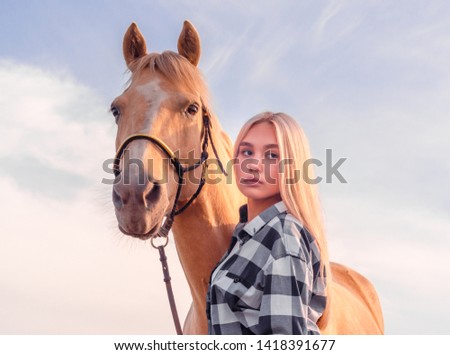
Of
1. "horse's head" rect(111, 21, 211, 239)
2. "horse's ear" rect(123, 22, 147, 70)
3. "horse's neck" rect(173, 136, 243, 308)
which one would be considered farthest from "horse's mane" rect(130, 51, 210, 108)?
"horse's neck" rect(173, 136, 243, 308)

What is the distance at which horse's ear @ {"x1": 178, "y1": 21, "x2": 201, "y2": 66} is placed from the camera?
13.5 feet

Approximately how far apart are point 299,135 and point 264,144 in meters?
0.21

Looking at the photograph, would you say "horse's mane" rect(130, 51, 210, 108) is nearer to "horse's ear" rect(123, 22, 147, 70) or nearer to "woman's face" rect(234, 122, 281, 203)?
"horse's ear" rect(123, 22, 147, 70)

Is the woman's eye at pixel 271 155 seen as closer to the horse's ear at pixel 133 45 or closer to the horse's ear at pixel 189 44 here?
the horse's ear at pixel 189 44

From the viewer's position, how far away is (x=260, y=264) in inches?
95.8

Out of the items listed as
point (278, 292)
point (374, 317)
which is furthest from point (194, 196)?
point (374, 317)

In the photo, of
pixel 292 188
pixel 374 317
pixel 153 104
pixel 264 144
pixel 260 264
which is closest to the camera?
pixel 260 264

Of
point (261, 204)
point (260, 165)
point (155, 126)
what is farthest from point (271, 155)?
point (155, 126)

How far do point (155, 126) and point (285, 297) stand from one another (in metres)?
1.67

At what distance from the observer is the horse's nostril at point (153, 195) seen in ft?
10.3

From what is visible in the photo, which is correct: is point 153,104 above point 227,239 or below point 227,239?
above

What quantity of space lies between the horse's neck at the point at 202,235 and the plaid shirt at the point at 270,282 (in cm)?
92

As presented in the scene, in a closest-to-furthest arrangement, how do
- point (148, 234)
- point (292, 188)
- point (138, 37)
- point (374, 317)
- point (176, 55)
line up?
point (292, 188)
point (148, 234)
point (176, 55)
point (138, 37)
point (374, 317)
